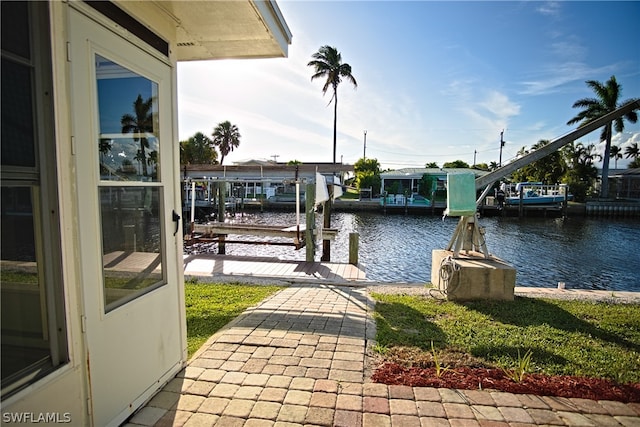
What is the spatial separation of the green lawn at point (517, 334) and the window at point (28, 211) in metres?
2.71

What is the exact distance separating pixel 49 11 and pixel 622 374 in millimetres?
4815

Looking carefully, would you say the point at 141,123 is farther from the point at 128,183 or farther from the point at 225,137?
the point at 225,137

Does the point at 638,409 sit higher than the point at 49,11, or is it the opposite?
the point at 49,11

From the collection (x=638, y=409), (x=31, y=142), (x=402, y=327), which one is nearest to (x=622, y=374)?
(x=638, y=409)

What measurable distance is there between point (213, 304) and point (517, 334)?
3.93 m

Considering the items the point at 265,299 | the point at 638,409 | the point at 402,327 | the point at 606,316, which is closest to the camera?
the point at 638,409

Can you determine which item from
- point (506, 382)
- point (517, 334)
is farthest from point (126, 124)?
point (517, 334)

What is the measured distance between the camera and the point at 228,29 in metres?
2.97

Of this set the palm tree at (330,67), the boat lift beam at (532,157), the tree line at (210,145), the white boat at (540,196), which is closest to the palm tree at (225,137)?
the tree line at (210,145)

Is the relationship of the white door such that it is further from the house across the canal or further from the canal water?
the house across the canal

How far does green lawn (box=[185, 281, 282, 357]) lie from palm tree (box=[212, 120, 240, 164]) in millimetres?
44887

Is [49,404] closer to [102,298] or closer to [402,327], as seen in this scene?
[102,298]

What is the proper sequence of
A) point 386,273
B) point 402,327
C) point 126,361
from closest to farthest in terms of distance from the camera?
point 126,361
point 402,327
point 386,273

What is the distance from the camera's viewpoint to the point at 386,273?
450 inches
